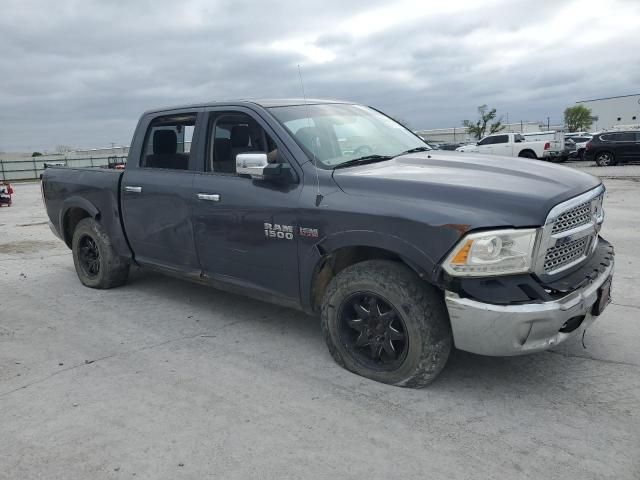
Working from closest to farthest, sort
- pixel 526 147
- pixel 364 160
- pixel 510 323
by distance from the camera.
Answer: pixel 510 323 → pixel 364 160 → pixel 526 147

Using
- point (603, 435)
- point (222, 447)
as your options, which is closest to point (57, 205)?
point (222, 447)

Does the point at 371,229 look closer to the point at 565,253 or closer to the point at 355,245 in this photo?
the point at 355,245

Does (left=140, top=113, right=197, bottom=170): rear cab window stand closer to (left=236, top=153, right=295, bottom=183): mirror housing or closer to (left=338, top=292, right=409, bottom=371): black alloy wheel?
(left=236, top=153, right=295, bottom=183): mirror housing

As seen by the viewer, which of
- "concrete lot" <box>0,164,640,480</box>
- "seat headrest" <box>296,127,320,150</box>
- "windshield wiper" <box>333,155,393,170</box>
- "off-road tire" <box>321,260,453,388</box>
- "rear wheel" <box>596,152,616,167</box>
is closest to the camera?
"concrete lot" <box>0,164,640,480</box>

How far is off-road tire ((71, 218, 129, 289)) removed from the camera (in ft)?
19.0

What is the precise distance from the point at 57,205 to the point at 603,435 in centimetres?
594

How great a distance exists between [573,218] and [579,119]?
9053 centimetres

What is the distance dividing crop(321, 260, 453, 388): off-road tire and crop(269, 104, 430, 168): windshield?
2.95ft

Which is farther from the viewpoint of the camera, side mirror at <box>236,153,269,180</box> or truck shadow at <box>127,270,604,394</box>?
side mirror at <box>236,153,269,180</box>

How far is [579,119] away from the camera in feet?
274

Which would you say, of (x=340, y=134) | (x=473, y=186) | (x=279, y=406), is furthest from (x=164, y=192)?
(x=473, y=186)

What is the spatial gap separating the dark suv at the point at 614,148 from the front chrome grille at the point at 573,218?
2393cm

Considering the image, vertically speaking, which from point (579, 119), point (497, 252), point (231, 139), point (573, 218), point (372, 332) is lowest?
point (372, 332)

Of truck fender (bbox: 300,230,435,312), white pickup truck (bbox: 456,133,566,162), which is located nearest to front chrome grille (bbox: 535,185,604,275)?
truck fender (bbox: 300,230,435,312)
